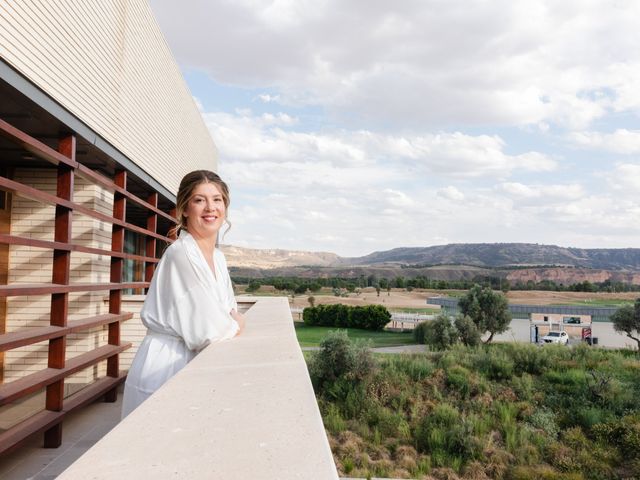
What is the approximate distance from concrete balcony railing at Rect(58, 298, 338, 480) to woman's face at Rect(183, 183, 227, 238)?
568 mm

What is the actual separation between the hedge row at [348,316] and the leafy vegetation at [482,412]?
28436 millimetres

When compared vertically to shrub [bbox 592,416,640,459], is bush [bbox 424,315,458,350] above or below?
below

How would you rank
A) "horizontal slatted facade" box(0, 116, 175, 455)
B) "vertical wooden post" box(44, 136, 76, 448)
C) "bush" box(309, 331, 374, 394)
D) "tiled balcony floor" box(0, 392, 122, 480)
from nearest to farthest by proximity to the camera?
"tiled balcony floor" box(0, 392, 122, 480)
"vertical wooden post" box(44, 136, 76, 448)
"horizontal slatted facade" box(0, 116, 175, 455)
"bush" box(309, 331, 374, 394)

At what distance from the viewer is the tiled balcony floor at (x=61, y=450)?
4.24 m

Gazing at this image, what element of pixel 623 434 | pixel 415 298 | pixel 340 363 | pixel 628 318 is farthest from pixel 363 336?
pixel 415 298

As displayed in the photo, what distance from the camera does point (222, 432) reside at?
43.5 inches

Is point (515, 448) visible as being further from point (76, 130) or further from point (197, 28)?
point (197, 28)

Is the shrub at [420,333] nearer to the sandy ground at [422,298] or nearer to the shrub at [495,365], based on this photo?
the shrub at [495,365]

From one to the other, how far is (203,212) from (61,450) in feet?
13.1

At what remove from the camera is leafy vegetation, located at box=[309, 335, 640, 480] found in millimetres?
8289

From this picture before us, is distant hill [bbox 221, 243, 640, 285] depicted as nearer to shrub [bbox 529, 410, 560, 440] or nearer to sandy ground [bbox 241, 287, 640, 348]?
sandy ground [bbox 241, 287, 640, 348]

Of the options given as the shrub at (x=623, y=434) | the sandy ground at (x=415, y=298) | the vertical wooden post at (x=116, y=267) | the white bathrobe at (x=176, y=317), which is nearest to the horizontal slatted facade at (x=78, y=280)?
the vertical wooden post at (x=116, y=267)

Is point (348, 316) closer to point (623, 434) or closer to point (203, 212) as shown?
point (623, 434)

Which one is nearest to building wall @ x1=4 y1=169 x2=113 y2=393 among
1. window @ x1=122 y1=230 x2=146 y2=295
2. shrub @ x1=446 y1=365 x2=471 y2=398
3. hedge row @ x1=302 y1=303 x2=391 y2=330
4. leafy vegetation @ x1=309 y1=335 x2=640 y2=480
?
window @ x1=122 y1=230 x2=146 y2=295
